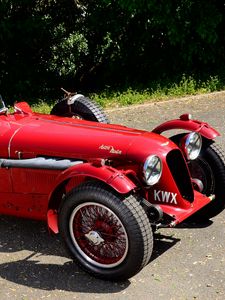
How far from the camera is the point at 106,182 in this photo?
4918 millimetres

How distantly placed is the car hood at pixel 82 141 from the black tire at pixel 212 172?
1.61ft

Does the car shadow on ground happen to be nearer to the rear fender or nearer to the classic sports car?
the classic sports car

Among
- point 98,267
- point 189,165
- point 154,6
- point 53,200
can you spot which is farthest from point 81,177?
point 154,6

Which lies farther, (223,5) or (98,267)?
(223,5)

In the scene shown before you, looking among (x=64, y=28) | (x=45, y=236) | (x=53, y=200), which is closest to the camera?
(x=53, y=200)

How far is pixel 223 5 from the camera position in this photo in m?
12.1

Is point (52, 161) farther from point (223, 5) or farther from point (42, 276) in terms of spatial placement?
point (223, 5)

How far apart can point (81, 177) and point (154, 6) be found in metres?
6.74

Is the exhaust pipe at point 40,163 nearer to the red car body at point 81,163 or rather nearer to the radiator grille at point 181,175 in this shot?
the red car body at point 81,163

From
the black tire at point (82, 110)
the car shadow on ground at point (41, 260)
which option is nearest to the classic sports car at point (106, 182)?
the car shadow on ground at point (41, 260)

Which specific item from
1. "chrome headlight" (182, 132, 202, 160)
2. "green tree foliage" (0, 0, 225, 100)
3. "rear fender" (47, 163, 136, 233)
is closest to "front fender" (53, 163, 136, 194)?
"rear fender" (47, 163, 136, 233)

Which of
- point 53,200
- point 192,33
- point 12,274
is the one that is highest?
point 192,33

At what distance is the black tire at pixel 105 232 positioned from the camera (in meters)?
4.88

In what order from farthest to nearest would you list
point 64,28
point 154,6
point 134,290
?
point 64,28 < point 154,6 < point 134,290
